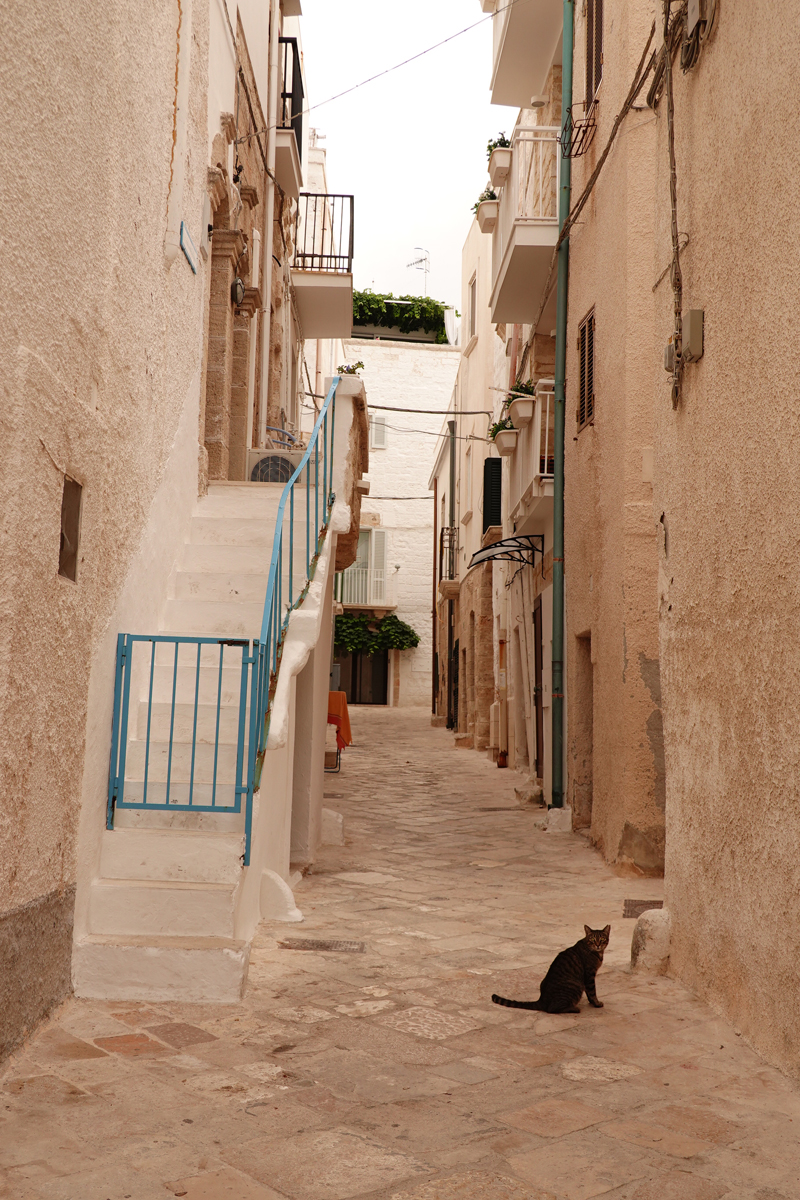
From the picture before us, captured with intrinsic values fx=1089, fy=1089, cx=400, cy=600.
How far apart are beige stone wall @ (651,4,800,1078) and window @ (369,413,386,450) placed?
30.0 meters

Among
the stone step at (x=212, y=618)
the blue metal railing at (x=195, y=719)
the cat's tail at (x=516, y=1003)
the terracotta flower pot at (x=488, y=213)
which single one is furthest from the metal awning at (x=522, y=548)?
the cat's tail at (x=516, y=1003)

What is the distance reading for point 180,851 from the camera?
5.18 meters

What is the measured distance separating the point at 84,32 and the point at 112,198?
0.69m

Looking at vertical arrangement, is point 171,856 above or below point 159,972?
above

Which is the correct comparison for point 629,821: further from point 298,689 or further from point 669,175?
point 669,175

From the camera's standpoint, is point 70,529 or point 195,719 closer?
point 70,529

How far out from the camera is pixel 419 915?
659 centimetres

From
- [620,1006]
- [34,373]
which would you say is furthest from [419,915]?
[34,373]

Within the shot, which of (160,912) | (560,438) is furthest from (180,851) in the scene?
(560,438)

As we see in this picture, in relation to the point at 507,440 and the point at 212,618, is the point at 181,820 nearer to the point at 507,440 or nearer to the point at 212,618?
the point at 212,618

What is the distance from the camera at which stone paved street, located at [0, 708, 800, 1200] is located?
2.97 metres

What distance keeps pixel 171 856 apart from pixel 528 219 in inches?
344

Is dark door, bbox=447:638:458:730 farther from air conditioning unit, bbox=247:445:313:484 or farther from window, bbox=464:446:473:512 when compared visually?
air conditioning unit, bbox=247:445:313:484

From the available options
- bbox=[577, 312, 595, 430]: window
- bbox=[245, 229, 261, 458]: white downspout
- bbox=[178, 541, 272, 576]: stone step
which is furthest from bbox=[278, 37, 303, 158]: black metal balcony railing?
bbox=[178, 541, 272, 576]: stone step
